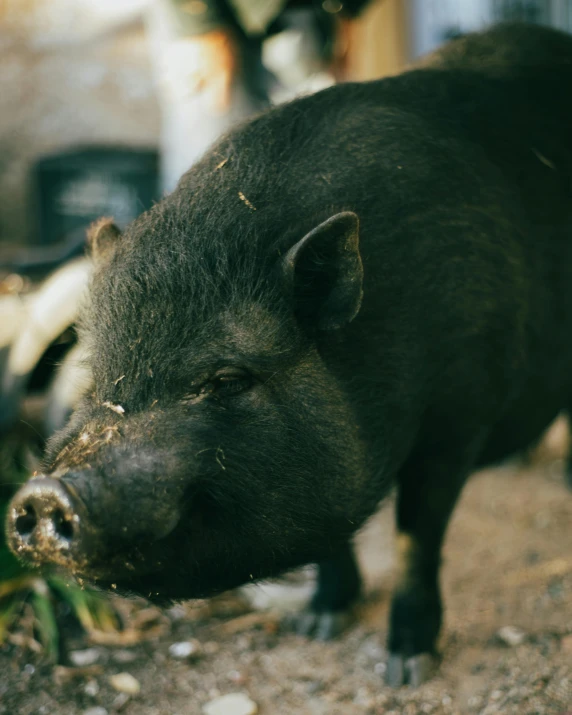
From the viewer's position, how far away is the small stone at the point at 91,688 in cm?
260

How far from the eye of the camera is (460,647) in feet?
9.52

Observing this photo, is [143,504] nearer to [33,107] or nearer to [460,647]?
[460,647]

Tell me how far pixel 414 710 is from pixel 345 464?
3.11 ft

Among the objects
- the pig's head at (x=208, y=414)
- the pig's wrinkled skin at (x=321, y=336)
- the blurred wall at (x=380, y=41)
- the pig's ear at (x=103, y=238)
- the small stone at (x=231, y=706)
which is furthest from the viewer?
the blurred wall at (x=380, y=41)

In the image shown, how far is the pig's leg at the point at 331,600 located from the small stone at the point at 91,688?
819 millimetres

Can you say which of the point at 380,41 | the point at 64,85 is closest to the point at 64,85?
the point at 64,85

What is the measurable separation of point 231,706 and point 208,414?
1.16 meters

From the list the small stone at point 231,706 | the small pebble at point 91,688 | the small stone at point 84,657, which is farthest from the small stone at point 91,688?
the small stone at point 231,706

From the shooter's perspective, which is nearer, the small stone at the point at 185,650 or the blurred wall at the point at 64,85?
the small stone at the point at 185,650

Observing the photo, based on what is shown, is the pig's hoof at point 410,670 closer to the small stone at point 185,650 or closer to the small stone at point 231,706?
the small stone at point 231,706

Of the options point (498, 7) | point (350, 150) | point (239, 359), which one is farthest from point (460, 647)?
point (498, 7)

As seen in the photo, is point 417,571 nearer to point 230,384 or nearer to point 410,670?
point 410,670

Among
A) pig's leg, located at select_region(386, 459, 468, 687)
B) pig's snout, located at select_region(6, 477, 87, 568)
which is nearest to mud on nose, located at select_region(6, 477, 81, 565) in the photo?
pig's snout, located at select_region(6, 477, 87, 568)

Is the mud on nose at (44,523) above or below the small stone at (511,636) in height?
above
